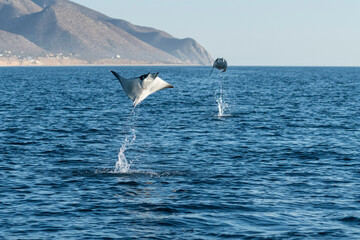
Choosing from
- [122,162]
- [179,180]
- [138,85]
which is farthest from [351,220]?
[122,162]

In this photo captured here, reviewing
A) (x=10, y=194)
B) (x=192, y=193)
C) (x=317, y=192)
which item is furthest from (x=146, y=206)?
(x=317, y=192)

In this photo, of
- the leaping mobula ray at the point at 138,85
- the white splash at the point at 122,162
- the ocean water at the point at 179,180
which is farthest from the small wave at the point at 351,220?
the white splash at the point at 122,162

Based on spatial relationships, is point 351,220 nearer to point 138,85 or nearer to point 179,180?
point 179,180

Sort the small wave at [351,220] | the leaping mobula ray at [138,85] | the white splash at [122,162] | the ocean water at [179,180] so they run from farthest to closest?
1. the white splash at [122,162]
2. the leaping mobula ray at [138,85]
3. the small wave at [351,220]
4. the ocean water at [179,180]

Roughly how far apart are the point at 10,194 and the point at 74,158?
7.00 m

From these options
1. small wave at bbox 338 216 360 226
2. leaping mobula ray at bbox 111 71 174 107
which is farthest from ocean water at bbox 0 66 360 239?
leaping mobula ray at bbox 111 71 174 107

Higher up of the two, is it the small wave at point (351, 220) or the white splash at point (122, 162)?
the small wave at point (351, 220)

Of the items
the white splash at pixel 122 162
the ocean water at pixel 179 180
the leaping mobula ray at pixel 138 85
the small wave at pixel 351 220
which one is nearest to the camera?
the ocean water at pixel 179 180

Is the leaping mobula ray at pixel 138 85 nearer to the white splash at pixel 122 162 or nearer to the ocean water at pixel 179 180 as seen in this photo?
the white splash at pixel 122 162

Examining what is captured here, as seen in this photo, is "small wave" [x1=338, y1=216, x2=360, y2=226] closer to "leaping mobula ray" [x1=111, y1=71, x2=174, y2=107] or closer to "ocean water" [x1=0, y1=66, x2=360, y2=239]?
"ocean water" [x1=0, y1=66, x2=360, y2=239]

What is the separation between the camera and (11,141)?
1194 inches

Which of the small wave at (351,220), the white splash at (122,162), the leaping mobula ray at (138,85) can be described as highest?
the leaping mobula ray at (138,85)

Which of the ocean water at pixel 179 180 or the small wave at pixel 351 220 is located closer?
the ocean water at pixel 179 180

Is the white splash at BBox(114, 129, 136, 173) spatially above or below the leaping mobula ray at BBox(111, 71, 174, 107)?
below
